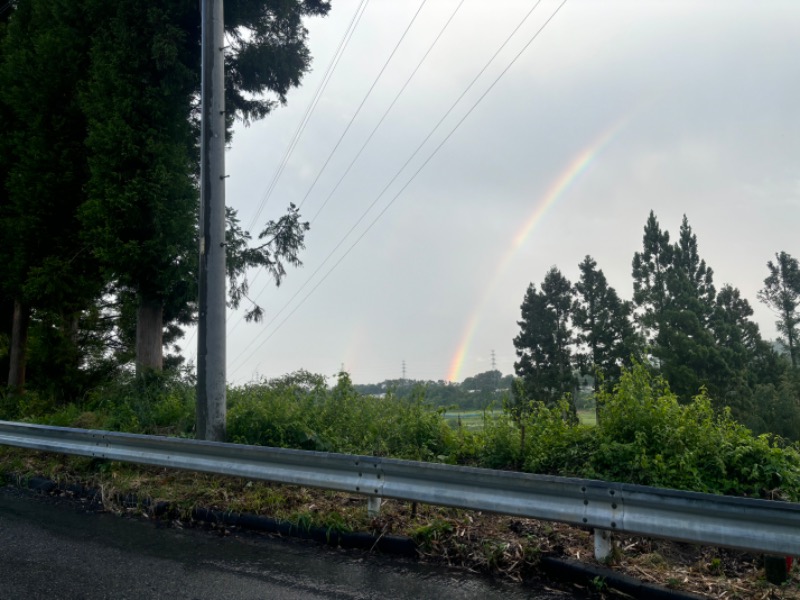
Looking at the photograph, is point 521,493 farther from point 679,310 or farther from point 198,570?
point 679,310

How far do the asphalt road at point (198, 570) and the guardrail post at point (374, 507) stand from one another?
0.44m

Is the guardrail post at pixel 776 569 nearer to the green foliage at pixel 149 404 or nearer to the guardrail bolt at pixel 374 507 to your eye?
the guardrail bolt at pixel 374 507

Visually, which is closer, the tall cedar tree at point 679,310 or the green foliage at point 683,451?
the green foliage at point 683,451

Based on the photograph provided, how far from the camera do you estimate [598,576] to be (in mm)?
3768

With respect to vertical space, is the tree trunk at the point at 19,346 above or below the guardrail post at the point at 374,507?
above

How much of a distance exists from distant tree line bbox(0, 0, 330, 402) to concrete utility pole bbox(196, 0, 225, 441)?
14.7 feet

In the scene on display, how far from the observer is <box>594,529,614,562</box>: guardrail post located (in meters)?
3.93

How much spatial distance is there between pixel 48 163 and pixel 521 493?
13918 millimetres

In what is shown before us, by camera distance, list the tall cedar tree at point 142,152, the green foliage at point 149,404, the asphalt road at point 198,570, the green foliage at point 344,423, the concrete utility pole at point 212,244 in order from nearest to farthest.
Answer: the asphalt road at point 198,570 < the green foliage at point 344,423 < the concrete utility pole at point 212,244 < the green foliage at point 149,404 < the tall cedar tree at point 142,152

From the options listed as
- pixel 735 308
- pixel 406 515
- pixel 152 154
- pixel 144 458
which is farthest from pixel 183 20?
pixel 735 308

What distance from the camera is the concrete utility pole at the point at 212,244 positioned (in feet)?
23.1

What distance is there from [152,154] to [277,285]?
3.98 metres

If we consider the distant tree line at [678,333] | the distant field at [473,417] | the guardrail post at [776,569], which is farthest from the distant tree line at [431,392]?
the distant tree line at [678,333]

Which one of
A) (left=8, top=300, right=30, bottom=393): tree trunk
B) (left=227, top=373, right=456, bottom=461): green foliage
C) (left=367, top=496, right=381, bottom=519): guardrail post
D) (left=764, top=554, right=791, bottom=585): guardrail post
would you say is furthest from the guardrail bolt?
(left=8, top=300, right=30, bottom=393): tree trunk
